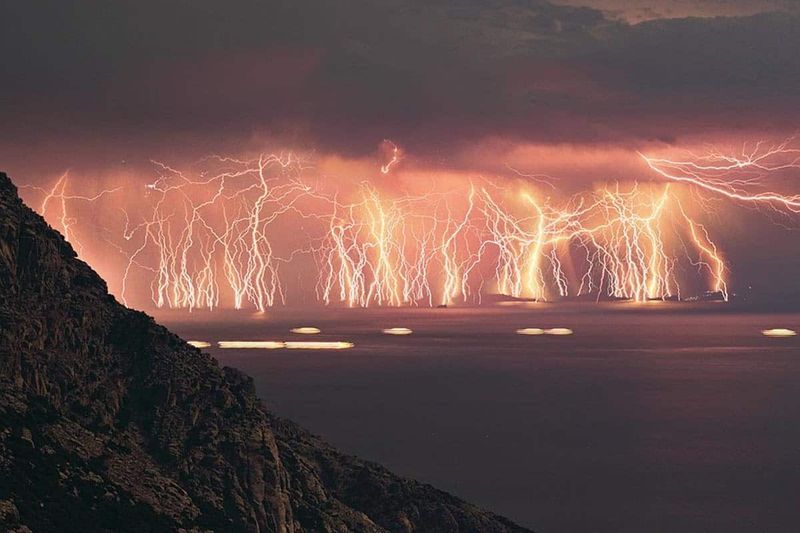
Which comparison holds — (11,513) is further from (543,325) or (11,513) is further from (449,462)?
(543,325)

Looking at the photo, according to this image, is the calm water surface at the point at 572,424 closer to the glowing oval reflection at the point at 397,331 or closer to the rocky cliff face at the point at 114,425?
the rocky cliff face at the point at 114,425

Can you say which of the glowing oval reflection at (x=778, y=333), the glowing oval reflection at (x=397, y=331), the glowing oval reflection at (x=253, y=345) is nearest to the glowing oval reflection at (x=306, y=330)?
the glowing oval reflection at (x=397, y=331)

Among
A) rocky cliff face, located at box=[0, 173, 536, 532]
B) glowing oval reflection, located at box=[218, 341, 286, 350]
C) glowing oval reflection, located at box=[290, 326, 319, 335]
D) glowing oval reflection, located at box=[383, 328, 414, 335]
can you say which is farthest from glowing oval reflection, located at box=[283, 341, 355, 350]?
rocky cliff face, located at box=[0, 173, 536, 532]

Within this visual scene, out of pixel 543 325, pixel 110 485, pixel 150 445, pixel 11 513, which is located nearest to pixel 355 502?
pixel 150 445

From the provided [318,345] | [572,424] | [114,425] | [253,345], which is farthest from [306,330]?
[114,425]

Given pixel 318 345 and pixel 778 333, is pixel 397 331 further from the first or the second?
pixel 778 333

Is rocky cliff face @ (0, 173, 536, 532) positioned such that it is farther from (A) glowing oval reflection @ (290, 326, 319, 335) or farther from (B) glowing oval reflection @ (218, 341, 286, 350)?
(A) glowing oval reflection @ (290, 326, 319, 335)

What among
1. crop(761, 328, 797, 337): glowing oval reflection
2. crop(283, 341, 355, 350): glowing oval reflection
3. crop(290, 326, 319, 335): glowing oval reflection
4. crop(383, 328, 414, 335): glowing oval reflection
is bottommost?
crop(761, 328, 797, 337): glowing oval reflection
